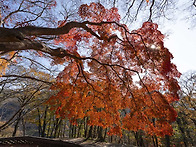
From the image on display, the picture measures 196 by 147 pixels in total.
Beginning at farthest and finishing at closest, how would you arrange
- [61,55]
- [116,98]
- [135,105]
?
[116,98], [135,105], [61,55]

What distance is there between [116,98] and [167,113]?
2891 millimetres

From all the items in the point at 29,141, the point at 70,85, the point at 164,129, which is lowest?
the point at 29,141

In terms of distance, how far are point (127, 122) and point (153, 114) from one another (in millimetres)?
1513

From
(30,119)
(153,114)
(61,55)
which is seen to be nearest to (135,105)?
(153,114)

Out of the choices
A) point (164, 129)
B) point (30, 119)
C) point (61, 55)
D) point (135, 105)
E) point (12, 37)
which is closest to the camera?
point (12, 37)

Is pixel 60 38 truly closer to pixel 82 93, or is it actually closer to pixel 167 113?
pixel 82 93

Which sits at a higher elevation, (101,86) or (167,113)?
(101,86)

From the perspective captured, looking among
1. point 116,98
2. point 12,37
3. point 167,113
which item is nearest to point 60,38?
point 12,37

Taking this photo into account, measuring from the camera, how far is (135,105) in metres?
5.43

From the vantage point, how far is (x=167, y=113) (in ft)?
16.2

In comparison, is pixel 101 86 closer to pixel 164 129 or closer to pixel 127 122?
pixel 127 122

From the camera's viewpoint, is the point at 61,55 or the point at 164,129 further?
the point at 164,129

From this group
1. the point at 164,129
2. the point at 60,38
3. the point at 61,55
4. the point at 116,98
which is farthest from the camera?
the point at 116,98

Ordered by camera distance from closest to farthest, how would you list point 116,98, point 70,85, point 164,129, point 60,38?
point 164,129 → point 60,38 → point 70,85 → point 116,98
